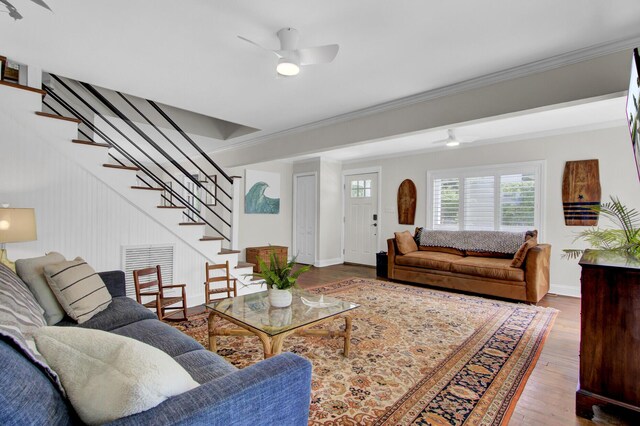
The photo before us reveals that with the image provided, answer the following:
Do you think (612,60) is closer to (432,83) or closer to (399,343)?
(432,83)

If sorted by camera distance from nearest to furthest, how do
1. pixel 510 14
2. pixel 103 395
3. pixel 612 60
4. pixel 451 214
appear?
pixel 103 395, pixel 510 14, pixel 612 60, pixel 451 214

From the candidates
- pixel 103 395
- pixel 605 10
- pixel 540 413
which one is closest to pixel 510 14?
pixel 605 10

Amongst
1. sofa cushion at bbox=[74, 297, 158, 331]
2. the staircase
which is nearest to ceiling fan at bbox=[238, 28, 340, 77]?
the staircase

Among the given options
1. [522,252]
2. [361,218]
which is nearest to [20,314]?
[522,252]

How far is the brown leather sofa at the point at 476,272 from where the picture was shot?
407 cm

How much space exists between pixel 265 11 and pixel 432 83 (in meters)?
1.75

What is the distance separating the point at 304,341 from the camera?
2836 millimetres

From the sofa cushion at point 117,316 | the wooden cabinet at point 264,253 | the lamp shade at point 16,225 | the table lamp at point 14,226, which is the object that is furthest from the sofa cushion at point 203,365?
the wooden cabinet at point 264,253

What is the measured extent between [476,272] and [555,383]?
93.2 inches

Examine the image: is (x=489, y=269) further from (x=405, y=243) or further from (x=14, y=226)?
(x=14, y=226)

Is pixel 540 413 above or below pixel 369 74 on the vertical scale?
below

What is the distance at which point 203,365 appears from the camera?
4.90 feet

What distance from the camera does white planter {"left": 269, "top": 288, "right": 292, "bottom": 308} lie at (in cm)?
245

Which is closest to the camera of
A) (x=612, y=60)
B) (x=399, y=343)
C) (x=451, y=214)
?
(x=612, y=60)
